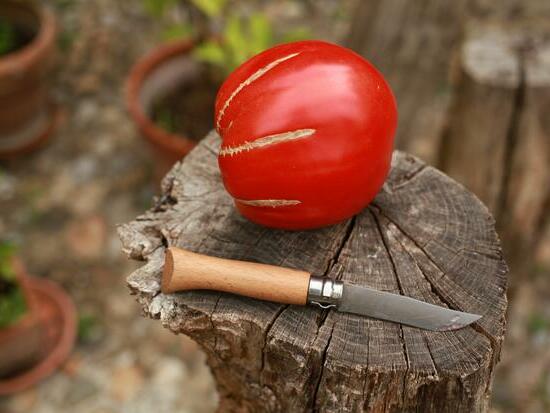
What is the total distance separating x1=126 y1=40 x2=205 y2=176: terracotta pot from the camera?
11.9ft

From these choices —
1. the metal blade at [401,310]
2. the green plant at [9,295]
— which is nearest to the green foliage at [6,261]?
the green plant at [9,295]

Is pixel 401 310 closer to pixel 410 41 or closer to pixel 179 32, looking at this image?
pixel 410 41

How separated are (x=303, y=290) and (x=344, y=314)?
12 cm

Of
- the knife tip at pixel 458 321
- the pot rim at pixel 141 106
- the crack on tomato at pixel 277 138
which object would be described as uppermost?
the crack on tomato at pixel 277 138

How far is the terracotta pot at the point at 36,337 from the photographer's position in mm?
3223

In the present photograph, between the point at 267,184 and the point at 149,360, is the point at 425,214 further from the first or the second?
the point at 149,360

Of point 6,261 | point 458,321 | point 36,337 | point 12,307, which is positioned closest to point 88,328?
point 36,337

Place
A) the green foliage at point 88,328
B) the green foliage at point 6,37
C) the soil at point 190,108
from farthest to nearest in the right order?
the green foliage at point 6,37 → the soil at point 190,108 → the green foliage at point 88,328

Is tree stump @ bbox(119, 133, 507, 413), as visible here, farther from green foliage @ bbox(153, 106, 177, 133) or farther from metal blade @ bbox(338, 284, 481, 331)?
green foliage @ bbox(153, 106, 177, 133)

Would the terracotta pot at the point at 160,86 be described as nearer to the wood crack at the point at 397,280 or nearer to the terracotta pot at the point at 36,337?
the terracotta pot at the point at 36,337

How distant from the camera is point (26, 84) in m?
4.14

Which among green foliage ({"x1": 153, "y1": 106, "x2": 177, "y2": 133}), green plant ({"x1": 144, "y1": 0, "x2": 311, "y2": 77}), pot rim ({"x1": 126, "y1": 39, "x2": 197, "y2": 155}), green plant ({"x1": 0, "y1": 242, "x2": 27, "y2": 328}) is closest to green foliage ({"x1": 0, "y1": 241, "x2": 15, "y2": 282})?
green plant ({"x1": 0, "y1": 242, "x2": 27, "y2": 328})

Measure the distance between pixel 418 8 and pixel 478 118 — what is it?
0.75 meters

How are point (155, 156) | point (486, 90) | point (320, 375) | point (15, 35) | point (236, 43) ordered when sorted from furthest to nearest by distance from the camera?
point (15, 35)
point (155, 156)
point (236, 43)
point (486, 90)
point (320, 375)
